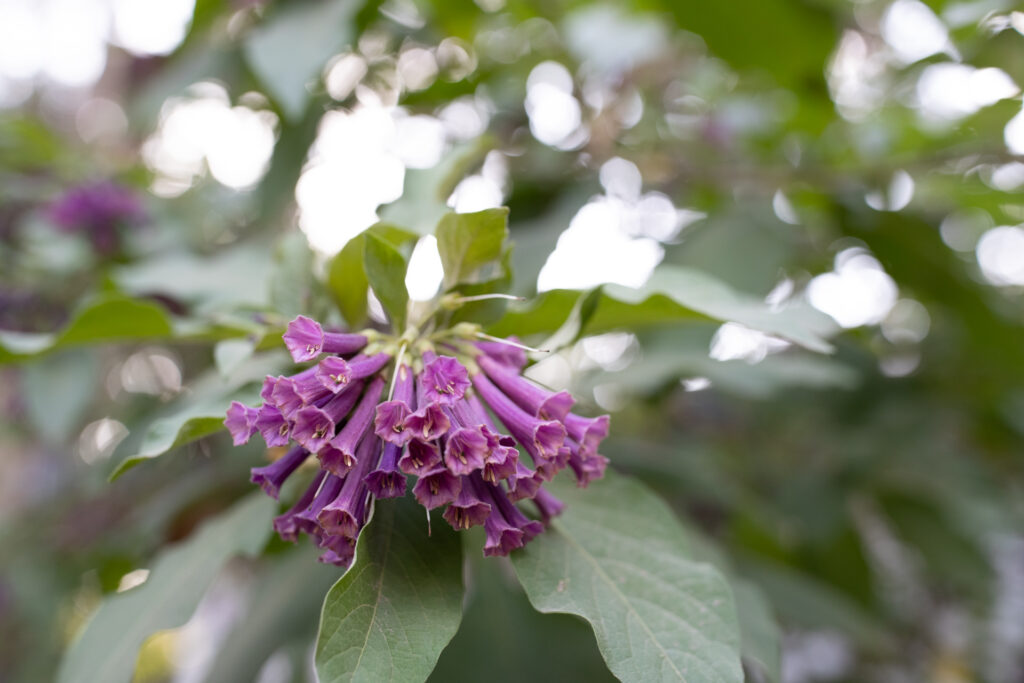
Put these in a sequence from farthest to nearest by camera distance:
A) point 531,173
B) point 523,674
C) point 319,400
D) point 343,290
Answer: point 531,173 < point 523,674 < point 343,290 < point 319,400

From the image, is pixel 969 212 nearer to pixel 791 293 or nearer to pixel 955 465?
pixel 791 293

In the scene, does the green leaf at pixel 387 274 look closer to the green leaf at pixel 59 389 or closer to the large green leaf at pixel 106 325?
the large green leaf at pixel 106 325

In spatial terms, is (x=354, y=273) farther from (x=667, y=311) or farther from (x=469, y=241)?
(x=667, y=311)

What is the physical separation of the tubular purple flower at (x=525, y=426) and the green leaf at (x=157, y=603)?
1.64ft

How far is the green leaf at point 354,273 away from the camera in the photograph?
3.56 ft

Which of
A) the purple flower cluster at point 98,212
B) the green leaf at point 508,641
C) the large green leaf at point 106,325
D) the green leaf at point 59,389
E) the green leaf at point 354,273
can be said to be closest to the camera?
the green leaf at point 354,273

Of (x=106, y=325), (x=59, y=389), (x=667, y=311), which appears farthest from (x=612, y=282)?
(x=59, y=389)

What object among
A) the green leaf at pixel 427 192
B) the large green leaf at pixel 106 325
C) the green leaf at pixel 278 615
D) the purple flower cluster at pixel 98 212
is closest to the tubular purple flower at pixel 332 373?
the green leaf at pixel 427 192

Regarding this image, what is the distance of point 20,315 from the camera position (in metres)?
2.30

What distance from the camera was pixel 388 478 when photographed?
857 millimetres

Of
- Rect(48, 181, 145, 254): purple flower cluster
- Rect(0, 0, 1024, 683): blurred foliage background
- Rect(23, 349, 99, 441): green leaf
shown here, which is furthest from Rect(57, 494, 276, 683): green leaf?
Rect(48, 181, 145, 254): purple flower cluster

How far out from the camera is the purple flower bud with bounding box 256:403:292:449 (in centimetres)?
85

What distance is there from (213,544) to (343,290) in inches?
20.7

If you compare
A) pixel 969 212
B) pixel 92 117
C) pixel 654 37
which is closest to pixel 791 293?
pixel 969 212
